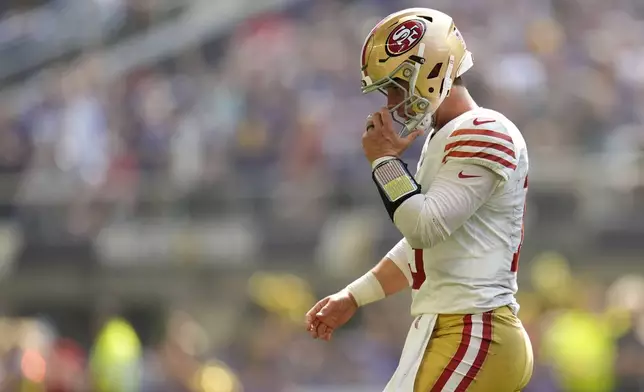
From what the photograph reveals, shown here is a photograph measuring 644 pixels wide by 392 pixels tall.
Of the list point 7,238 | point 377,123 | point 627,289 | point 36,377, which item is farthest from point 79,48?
point 377,123

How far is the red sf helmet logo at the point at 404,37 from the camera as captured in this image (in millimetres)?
4480

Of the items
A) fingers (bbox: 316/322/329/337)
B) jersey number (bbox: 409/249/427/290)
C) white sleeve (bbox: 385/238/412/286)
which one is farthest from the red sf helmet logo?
fingers (bbox: 316/322/329/337)

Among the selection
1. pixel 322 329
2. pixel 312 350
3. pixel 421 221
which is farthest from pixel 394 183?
pixel 312 350

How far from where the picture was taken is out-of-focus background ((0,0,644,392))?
32.9ft

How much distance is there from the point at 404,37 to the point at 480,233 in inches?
27.5

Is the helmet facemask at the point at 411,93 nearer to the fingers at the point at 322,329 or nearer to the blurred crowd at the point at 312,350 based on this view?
the fingers at the point at 322,329

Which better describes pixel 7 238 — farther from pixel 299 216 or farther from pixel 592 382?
pixel 592 382

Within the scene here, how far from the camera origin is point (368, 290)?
5000 millimetres

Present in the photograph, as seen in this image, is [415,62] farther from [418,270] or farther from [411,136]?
[418,270]

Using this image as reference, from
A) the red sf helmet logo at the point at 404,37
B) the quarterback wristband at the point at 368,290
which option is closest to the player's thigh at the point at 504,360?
the quarterback wristband at the point at 368,290

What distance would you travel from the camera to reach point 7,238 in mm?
12312

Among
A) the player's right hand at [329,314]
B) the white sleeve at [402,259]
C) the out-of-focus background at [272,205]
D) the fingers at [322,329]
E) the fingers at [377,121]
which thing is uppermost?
the out-of-focus background at [272,205]

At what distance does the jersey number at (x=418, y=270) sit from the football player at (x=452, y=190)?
40 millimetres

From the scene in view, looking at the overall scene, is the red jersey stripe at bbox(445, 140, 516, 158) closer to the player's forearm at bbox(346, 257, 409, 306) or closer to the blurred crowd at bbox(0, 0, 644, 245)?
the player's forearm at bbox(346, 257, 409, 306)
